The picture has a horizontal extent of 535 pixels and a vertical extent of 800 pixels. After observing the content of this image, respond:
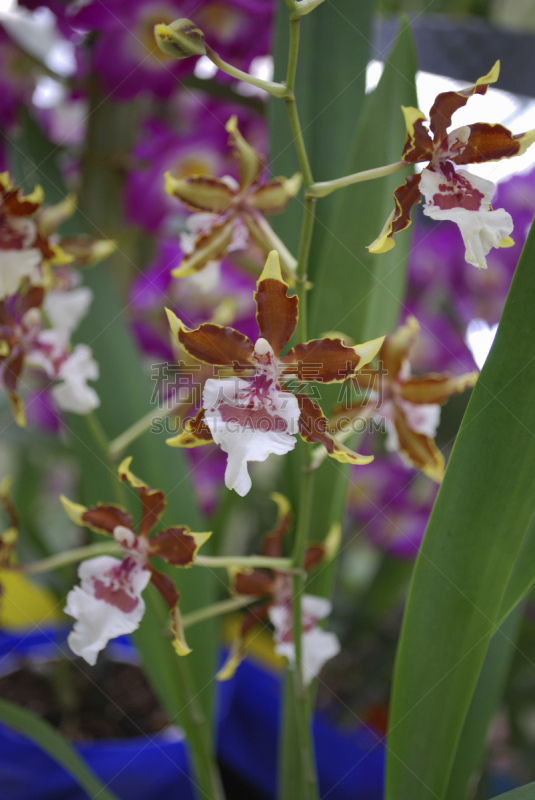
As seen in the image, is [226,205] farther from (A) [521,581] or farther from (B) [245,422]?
(A) [521,581]

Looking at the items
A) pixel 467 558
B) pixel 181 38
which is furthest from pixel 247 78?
pixel 467 558

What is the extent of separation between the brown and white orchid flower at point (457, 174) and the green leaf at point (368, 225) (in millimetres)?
133

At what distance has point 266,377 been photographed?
28 centimetres

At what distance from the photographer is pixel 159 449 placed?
0.51m

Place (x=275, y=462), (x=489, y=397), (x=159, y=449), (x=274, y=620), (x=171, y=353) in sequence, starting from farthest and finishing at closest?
(x=275, y=462)
(x=171, y=353)
(x=159, y=449)
(x=274, y=620)
(x=489, y=397)

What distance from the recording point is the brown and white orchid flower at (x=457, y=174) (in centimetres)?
26

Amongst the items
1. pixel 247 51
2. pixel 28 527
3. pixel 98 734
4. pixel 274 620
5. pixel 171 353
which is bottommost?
pixel 98 734

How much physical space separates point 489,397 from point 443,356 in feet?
1.34

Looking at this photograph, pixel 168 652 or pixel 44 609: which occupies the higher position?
pixel 168 652

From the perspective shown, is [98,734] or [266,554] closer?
[266,554]

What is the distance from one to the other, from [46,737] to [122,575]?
12 cm

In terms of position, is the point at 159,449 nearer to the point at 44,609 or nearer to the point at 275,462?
the point at 275,462

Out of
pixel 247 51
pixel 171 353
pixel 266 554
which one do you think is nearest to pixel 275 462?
pixel 171 353

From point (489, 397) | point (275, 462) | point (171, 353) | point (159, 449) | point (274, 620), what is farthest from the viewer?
point (275, 462)
